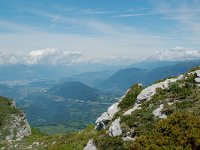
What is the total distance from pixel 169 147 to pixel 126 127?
8020 mm

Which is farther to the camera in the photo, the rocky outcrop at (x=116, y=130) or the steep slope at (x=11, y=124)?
the steep slope at (x=11, y=124)

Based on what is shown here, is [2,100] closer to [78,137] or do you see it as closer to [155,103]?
[78,137]

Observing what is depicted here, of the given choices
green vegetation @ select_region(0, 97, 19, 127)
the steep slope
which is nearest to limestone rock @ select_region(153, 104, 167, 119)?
the steep slope

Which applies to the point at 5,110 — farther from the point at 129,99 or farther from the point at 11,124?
the point at 129,99

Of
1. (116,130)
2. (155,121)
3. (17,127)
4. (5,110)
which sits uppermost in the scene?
(155,121)

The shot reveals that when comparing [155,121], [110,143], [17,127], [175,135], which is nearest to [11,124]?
[17,127]

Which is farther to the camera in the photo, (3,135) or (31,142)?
(3,135)

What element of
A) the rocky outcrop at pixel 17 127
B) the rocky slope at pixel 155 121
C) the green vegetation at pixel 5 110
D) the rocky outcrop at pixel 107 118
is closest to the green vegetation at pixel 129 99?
the rocky slope at pixel 155 121

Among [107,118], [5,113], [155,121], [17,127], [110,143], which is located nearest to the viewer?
[155,121]

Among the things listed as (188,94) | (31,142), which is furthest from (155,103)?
(31,142)

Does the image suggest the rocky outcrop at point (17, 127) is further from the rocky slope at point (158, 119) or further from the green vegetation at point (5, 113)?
the rocky slope at point (158, 119)

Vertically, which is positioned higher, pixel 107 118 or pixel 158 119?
pixel 158 119

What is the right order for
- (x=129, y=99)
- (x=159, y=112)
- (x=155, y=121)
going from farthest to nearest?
(x=129, y=99)
(x=159, y=112)
(x=155, y=121)

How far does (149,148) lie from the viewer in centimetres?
2061
